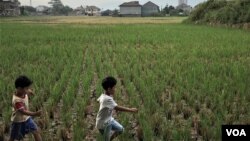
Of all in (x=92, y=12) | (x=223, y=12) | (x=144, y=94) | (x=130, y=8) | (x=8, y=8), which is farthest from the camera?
(x=92, y=12)

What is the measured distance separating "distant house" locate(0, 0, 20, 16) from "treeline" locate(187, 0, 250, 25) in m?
37.4

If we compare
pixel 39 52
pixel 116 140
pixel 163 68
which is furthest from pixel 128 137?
pixel 39 52

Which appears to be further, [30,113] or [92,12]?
[92,12]

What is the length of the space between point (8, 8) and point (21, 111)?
69296 mm

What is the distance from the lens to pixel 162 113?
17.6ft

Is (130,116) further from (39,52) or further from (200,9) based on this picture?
(200,9)

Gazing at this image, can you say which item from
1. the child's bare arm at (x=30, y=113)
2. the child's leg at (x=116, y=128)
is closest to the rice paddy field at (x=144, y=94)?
the child's leg at (x=116, y=128)

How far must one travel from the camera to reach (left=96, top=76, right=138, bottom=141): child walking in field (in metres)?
3.74

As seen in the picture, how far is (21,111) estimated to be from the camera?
3730mm

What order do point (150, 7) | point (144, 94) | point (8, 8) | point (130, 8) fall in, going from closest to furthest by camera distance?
point (144, 94) < point (8, 8) < point (130, 8) < point (150, 7)

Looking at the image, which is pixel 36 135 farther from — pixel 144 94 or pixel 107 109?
pixel 144 94

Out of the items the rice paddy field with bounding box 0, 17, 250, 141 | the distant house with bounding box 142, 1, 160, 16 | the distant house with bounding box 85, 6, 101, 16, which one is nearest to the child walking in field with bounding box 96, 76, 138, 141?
the rice paddy field with bounding box 0, 17, 250, 141

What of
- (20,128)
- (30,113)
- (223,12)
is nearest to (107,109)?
(30,113)

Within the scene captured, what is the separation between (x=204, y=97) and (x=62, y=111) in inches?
86.5
